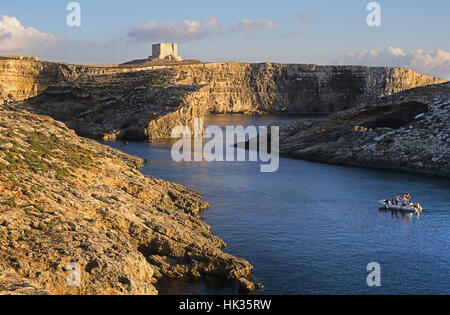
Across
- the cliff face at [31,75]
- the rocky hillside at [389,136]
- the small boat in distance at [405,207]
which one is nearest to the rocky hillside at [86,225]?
the small boat in distance at [405,207]

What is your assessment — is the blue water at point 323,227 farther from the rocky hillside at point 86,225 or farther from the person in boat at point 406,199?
the rocky hillside at point 86,225

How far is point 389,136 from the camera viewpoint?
2894 inches

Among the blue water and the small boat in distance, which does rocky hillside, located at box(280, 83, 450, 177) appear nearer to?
the blue water

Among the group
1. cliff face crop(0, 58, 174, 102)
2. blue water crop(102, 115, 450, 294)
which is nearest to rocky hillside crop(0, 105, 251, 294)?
blue water crop(102, 115, 450, 294)

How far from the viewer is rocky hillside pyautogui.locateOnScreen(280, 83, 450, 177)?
68.5m

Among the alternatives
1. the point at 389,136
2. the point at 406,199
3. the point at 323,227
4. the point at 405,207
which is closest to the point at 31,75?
the point at 389,136

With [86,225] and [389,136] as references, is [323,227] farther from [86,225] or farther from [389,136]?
[389,136]

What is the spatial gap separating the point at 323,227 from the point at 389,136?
119ft

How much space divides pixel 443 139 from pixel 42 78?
121 metres

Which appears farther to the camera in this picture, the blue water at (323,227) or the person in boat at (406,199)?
the person in boat at (406,199)

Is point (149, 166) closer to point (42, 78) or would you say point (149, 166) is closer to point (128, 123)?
point (128, 123)

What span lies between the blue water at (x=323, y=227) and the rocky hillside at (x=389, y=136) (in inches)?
130

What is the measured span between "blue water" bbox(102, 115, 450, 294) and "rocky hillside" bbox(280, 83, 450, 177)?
3307 mm

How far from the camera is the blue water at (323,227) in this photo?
29531mm
